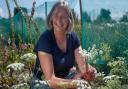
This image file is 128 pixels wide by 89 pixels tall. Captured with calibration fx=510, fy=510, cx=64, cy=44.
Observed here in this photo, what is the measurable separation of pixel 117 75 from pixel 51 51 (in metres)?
0.62

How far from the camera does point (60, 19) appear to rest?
14.7ft

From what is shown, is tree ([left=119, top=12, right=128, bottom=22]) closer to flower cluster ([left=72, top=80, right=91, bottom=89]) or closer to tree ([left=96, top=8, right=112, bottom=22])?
tree ([left=96, top=8, right=112, bottom=22])

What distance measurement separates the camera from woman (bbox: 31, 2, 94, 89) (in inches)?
175

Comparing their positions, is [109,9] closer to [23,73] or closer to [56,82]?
[23,73]

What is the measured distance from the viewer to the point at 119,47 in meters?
6.90

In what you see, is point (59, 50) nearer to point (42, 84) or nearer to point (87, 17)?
point (42, 84)

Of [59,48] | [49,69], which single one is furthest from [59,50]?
[49,69]

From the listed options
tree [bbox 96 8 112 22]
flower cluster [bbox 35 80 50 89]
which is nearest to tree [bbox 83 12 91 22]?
tree [bbox 96 8 112 22]

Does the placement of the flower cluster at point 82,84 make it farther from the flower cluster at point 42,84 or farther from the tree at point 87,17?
the tree at point 87,17

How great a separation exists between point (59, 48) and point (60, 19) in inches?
10.9

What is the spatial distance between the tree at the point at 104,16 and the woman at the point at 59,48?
2.52 metres

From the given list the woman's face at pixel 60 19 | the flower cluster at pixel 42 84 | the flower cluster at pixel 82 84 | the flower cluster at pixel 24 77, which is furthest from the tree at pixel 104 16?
the flower cluster at pixel 82 84

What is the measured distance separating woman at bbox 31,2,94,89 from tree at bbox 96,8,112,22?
→ 99.3 inches

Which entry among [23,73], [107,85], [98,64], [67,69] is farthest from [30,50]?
[107,85]
